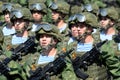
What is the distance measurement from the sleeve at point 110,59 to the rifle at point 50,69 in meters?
1.16

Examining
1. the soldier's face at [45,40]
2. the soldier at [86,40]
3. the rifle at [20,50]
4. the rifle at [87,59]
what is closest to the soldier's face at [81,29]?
the soldier at [86,40]

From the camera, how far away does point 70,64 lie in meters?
8.92

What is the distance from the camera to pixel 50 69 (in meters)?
9.00

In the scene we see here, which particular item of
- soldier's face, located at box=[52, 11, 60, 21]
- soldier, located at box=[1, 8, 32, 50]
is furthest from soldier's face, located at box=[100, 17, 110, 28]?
soldier, located at box=[1, 8, 32, 50]

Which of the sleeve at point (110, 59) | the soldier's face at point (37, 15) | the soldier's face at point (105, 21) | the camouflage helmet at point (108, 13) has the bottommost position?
the sleeve at point (110, 59)

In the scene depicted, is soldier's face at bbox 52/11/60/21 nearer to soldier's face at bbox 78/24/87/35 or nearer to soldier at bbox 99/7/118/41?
soldier at bbox 99/7/118/41

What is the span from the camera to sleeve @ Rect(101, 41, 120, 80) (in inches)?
388

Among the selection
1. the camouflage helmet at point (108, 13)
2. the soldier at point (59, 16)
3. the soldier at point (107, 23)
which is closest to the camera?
the soldier at point (107, 23)

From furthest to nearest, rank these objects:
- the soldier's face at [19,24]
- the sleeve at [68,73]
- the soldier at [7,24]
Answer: the soldier at [7,24] → the soldier's face at [19,24] → the sleeve at [68,73]

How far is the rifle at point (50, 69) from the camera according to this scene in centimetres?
894

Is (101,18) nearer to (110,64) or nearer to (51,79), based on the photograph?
(110,64)

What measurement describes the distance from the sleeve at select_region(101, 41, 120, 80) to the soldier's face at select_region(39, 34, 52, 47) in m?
1.35

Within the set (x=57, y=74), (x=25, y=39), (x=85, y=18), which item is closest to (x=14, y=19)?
(x=25, y=39)

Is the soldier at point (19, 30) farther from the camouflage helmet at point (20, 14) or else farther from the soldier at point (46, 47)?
the soldier at point (46, 47)
